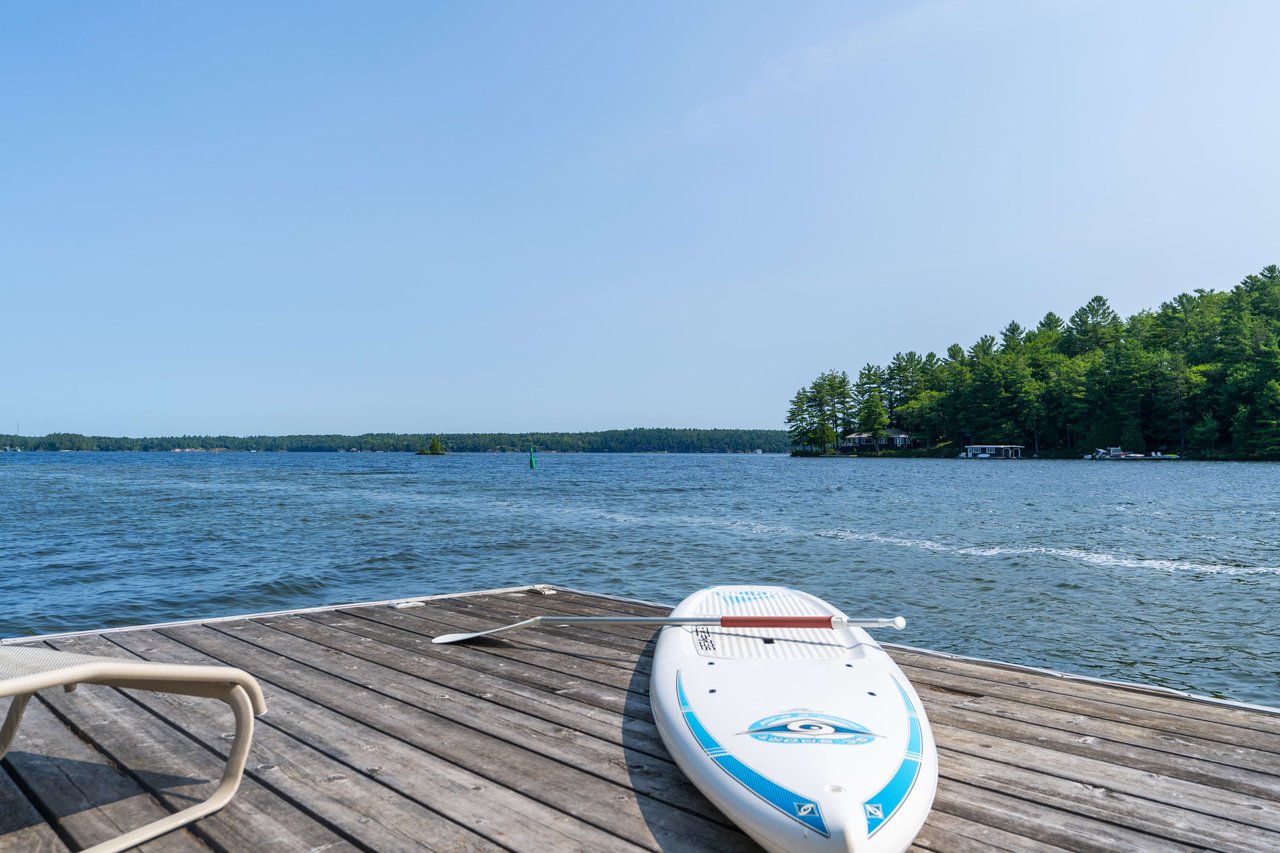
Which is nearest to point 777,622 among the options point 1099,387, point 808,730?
point 808,730

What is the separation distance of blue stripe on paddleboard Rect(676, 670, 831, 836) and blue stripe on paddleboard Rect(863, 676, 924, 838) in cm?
15

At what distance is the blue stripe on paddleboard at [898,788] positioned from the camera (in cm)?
204

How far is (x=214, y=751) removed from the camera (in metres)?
2.81

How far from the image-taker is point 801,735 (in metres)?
2.47

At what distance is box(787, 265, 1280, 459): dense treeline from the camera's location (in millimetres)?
58375

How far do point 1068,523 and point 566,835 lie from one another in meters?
20.3

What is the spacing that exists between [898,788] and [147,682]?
218 cm

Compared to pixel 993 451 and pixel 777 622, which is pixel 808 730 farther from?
pixel 993 451

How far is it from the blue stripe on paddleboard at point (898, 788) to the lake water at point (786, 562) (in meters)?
5.41

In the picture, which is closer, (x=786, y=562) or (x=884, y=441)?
(x=786, y=562)

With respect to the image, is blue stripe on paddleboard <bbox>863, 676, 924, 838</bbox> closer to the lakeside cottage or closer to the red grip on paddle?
the red grip on paddle

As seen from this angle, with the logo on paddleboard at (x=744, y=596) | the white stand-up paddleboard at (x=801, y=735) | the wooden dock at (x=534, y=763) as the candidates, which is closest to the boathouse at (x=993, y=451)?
the logo on paddleboard at (x=744, y=596)

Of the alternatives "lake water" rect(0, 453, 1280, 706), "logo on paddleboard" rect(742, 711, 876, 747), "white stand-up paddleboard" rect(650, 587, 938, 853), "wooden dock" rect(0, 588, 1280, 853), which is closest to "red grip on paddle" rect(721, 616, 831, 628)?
"white stand-up paddleboard" rect(650, 587, 938, 853)

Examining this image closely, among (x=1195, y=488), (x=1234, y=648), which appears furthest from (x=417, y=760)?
(x=1195, y=488)
